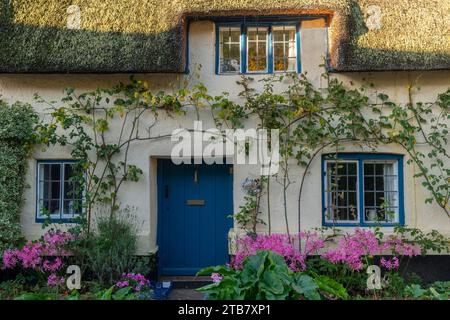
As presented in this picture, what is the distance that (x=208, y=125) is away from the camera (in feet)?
22.9

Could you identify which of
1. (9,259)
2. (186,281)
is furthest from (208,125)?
(9,259)

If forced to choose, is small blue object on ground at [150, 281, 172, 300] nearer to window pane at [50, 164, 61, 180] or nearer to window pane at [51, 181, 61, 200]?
window pane at [51, 181, 61, 200]

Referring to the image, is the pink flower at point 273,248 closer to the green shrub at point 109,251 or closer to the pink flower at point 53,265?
the green shrub at point 109,251

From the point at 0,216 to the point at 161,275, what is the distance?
8.97 ft

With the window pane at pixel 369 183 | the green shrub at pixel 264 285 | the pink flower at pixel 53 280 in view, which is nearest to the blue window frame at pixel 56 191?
the pink flower at pixel 53 280

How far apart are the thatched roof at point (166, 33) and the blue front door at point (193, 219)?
6.38ft

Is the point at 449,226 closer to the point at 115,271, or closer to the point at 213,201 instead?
the point at 213,201

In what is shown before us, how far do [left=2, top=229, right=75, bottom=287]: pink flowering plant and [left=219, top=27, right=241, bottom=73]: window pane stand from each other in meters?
3.81

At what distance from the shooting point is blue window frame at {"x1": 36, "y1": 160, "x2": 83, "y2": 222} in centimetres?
699

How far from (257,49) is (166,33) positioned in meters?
1.60

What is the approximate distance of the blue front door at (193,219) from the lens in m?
7.20

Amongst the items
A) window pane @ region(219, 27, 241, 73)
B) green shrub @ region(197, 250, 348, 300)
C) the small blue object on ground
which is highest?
window pane @ region(219, 27, 241, 73)

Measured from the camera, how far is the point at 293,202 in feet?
22.4

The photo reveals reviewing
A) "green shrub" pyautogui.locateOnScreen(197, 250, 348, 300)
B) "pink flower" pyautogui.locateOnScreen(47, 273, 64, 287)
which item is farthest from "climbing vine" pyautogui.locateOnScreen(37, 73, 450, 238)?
"green shrub" pyautogui.locateOnScreen(197, 250, 348, 300)
